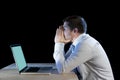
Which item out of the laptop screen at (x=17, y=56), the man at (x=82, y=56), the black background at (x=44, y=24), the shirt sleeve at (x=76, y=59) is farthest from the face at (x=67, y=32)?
the black background at (x=44, y=24)

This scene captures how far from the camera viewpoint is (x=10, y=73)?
2131 mm

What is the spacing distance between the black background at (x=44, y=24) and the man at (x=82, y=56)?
1257mm

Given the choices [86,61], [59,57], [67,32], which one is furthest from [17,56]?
[86,61]

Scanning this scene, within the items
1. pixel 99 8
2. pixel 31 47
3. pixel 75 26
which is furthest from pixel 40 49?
pixel 75 26

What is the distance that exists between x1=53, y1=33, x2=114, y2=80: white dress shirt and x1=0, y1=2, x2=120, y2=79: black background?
1.37 m

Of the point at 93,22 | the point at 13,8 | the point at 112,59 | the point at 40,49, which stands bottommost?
the point at 112,59

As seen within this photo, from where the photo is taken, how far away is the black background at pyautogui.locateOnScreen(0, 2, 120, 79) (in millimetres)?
3588

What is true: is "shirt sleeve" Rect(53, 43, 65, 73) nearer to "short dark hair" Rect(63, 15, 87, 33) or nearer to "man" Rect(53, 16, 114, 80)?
"man" Rect(53, 16, 114, 80)

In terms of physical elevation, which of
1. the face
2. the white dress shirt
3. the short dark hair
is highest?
the short dark hair

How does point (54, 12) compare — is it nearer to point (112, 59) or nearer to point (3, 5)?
point (3, 5)

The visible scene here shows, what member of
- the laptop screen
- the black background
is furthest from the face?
the black background

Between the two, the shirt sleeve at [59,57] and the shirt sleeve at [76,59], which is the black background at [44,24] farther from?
the shirt sleeve at [76,59]

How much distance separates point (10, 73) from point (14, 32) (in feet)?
5.11

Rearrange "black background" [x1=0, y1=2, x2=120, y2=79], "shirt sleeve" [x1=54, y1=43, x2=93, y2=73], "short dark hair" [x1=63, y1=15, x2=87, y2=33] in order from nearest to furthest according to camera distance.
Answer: "shirt sleeve" [x1=54, y1=43, x2=93, y2=73], "short dark hair" [x1=63, y1=15, x2=87, y2=33], "black background" [x1=0, y1=2, x2=120, y2=79]
